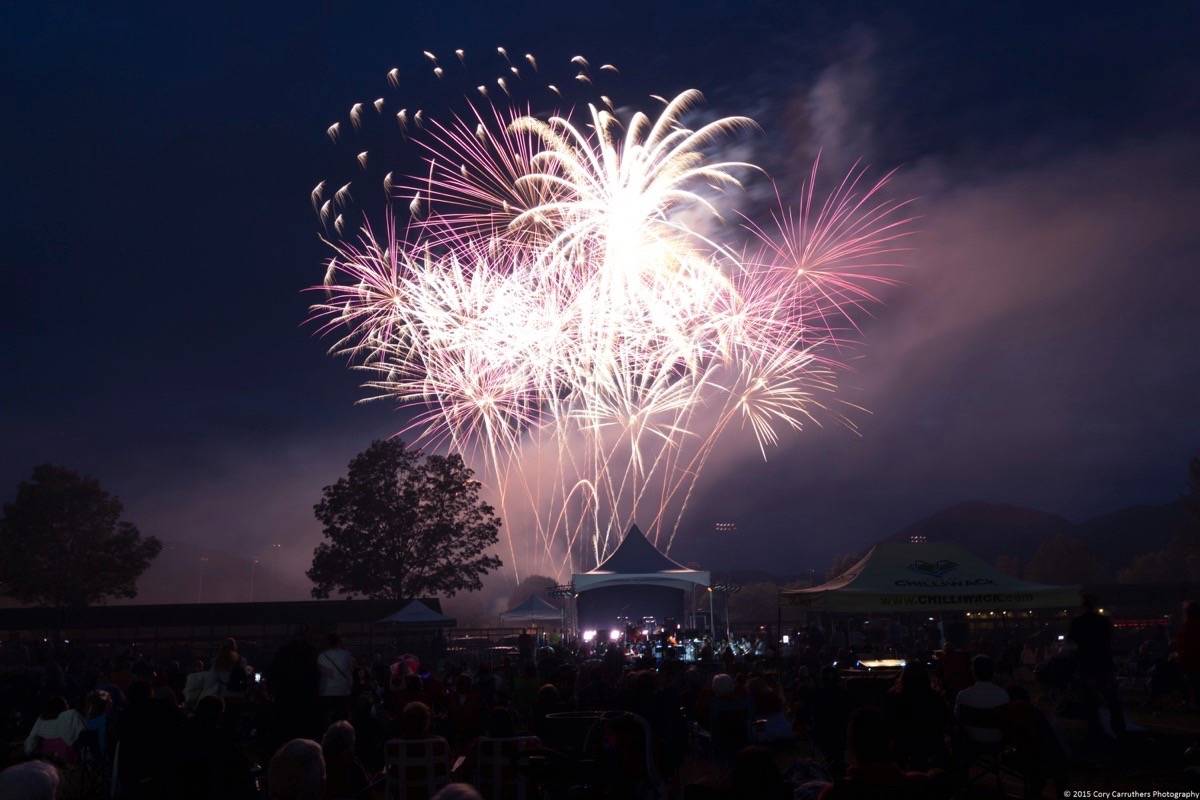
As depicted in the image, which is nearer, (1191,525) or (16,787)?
(16,787)

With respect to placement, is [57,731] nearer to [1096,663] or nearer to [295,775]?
[295,775]

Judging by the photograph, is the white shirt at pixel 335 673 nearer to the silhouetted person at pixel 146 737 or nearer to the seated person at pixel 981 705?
the silhouetted person at pixel 146 737

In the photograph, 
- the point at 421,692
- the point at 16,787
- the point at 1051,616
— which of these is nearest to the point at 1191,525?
the point at 1051,616

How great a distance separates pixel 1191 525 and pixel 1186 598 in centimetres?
7528

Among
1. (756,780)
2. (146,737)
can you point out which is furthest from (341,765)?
(756,780)

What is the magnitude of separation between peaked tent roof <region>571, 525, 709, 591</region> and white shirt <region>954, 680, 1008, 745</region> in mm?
19860

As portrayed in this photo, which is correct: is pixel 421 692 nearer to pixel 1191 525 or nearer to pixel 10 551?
pixel 10 551

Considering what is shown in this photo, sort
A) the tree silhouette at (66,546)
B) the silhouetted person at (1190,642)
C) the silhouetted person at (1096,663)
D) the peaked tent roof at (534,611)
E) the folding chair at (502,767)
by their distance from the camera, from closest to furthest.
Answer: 1. the folding chair at (502,767)
2. the silhouetted person at (1190,642)
3. the silhouetted person at (1096,663)
4. the peaked tent roof at (534,611)
5. the tree silhouette at (66,546)

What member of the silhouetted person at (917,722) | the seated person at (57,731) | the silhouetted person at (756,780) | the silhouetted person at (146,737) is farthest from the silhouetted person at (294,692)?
the silhouetted person at (756,780)

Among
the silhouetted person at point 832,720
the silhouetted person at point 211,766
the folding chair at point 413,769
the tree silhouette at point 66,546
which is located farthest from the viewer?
the tree silhouette at point 66,546

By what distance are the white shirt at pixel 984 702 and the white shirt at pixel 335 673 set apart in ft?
21.8

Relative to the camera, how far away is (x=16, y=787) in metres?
5.06

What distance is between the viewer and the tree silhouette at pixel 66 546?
61156mm

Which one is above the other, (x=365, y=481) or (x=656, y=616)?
(x=365, y=481)
